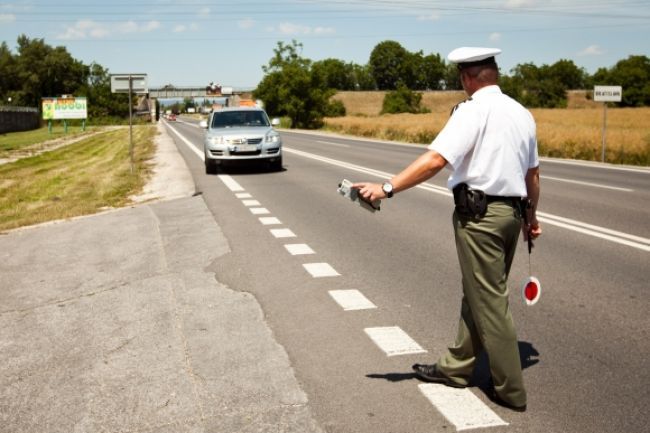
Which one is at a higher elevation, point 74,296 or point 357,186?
point 357,186

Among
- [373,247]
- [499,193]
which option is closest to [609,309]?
[499,193]

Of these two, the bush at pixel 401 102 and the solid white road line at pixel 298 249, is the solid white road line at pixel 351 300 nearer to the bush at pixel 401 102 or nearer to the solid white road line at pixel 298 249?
the solid white road line at pixel 298 249

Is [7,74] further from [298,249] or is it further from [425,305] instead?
[425,305]

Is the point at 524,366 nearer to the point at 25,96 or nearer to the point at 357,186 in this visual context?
the point at 357,186

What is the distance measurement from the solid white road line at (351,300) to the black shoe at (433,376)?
5.23 feet

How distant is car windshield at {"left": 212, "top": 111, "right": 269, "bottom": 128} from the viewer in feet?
69.4

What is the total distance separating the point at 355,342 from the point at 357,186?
1507 millimetres

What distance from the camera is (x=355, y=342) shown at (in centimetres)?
507

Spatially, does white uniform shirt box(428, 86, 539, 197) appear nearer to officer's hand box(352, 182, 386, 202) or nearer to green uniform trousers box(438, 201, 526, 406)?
green uniform trousers box(438, 201, 526, 406)

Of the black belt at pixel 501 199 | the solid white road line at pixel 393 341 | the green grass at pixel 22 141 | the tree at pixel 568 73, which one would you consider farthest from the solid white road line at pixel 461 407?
the tree at pixel 568 73

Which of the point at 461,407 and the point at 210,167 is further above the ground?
the point at 210,167

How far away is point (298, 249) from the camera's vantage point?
8570mm

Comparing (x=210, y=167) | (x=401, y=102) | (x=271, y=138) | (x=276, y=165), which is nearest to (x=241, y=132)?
(x=271, y=138)

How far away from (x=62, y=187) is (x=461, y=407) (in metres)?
16.5
